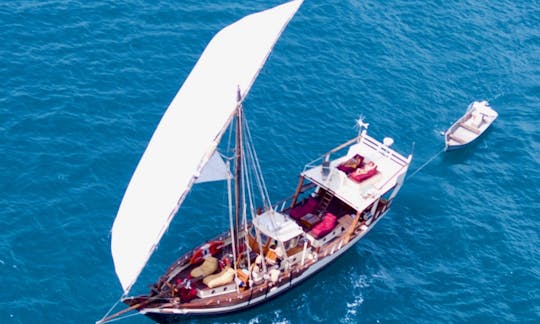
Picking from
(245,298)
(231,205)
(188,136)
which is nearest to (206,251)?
(231,205)

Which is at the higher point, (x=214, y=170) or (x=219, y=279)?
(x=214, y=170)

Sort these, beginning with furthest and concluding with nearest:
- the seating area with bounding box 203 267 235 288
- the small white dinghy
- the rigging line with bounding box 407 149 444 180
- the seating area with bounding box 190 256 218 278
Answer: the small white dinghy < the rigging line with bounding box 407 149 444 180 < the seating area with bounding box 190 256 218 278 < the seating area with bounding box 203 267 235 288

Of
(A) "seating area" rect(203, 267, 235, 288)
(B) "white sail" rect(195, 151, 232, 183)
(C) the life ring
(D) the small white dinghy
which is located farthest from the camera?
(D) the small white dinghy

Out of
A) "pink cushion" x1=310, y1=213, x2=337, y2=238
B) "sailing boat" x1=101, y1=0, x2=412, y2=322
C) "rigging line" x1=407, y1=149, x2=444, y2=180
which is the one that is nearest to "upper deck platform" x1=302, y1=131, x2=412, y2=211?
"sailing boat" x1=101, y1=0, x2=412, y2=322

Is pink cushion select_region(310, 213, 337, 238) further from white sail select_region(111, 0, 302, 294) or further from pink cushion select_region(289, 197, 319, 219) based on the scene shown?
white sail select_region(111, 0, 302, 294)

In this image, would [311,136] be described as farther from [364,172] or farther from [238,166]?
[238,166]
